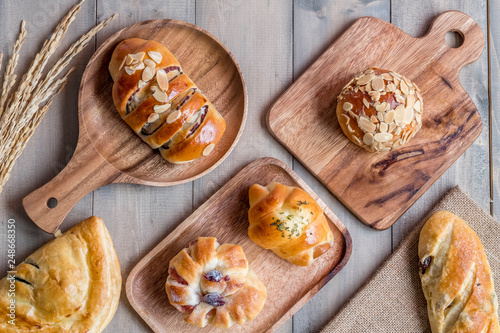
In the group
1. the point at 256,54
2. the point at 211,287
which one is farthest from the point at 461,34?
the point at 211,287

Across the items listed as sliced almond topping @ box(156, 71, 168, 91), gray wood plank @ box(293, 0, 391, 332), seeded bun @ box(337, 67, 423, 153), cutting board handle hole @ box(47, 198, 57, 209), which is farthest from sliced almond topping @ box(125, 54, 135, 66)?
seeded bun @ box(337, 67, 423, 153)

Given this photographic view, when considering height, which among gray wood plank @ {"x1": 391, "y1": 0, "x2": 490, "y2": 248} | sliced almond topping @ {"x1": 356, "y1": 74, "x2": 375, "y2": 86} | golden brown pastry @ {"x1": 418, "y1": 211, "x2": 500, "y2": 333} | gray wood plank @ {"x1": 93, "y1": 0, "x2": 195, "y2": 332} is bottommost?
golden brown pastry @ {"x1": 418, "y1": 211, "x2": 500, "y2": 333}

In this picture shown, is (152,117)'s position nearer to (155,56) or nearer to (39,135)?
(155,56)

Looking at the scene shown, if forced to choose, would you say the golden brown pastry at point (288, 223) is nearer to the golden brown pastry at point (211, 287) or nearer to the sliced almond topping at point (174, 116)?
the golden brown pastry at point (211, 287)

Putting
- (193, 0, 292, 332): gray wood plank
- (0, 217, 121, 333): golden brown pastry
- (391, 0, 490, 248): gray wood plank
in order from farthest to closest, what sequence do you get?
(391, 0, 490, 248): gray wood plank, (193, 0, 292, 332): gray wood plank, (0, 217, 121, 333): golden brown pastry

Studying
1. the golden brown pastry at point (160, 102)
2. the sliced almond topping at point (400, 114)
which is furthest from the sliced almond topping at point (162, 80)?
the sliced almond topping at point (400, 114)

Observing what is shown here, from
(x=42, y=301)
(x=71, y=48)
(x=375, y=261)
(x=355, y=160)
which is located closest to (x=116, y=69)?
(x=71, y=48)

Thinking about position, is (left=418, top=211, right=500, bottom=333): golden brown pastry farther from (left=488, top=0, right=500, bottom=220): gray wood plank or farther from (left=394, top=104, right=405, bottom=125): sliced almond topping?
(left=394, top=104, right=405, bottom=125): sliced almond topping
